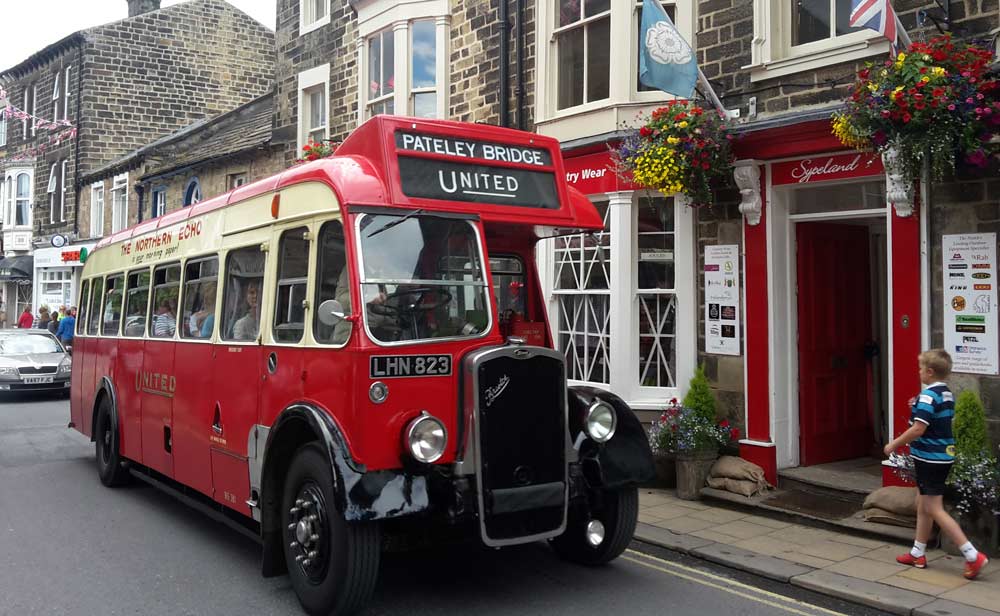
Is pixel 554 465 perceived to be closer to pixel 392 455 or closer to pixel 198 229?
pixel 392 455

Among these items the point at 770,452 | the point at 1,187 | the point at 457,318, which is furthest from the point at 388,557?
the point at 1,187

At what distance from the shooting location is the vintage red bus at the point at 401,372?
4926mm

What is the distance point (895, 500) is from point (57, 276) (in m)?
31.4

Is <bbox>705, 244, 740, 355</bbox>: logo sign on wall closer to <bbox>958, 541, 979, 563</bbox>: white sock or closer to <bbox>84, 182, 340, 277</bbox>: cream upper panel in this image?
<bbox>958, 541, 979, 563</bbox>: white sock

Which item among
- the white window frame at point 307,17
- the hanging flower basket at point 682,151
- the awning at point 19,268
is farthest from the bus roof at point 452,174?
the awning at point 19,268

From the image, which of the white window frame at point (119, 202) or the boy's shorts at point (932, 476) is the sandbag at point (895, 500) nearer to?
the boy's shorts at point (932, 476)

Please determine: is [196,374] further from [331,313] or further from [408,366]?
[408,366]

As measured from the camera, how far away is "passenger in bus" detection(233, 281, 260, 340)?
606 centimetres

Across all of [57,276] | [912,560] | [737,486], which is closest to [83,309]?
[737,486]

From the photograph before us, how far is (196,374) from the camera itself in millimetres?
6973

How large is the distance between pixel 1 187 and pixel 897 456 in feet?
122

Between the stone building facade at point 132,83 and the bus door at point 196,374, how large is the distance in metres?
21.2

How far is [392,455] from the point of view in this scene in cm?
497

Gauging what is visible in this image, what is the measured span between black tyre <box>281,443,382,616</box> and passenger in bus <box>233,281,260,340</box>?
1145 mm
